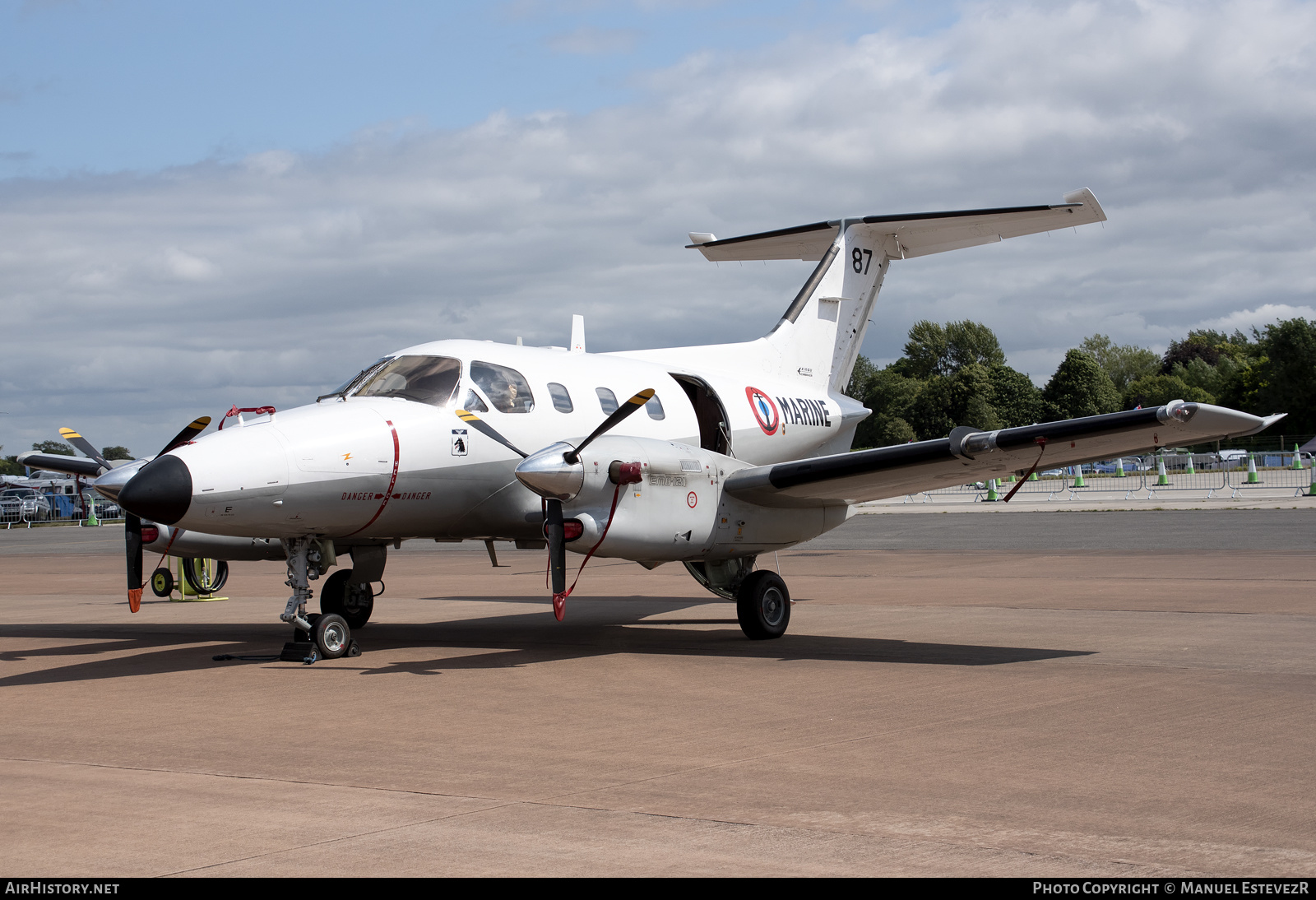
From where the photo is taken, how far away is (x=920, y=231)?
16.6 metres

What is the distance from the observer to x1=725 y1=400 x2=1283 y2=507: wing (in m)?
9.97

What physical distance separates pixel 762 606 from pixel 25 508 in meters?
60.3

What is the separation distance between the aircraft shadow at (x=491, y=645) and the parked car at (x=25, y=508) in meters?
53.0

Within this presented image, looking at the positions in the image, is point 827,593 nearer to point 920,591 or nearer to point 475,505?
point 920,591

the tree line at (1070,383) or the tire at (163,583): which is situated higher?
the tree line at (1070,383)

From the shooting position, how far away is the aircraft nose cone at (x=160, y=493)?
9.28 meters

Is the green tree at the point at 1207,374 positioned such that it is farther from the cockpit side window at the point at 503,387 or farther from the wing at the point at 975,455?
the cockpit side window at the point at 503,387

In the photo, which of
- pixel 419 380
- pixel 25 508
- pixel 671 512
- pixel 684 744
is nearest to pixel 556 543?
pixel 671 512

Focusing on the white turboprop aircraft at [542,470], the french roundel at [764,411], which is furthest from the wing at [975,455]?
the french roundel at [764,411]

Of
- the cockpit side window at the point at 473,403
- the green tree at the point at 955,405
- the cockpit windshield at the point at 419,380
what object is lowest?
the cockpit side window at the point at 473,403

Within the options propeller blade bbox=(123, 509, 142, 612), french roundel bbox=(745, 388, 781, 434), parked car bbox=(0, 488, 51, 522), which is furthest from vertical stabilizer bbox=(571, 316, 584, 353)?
parked car bbox=(0, 488, 51, 522)

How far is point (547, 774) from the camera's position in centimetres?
635

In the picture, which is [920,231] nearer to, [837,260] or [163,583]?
[837,260]

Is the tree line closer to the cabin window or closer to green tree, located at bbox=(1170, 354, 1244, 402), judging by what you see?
green tree, located at bbox=(1170, 354, 1244, 402)
